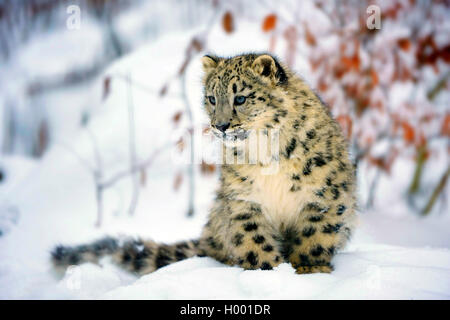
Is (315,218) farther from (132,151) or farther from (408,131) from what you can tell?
(132,151)

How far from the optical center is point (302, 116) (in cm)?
260

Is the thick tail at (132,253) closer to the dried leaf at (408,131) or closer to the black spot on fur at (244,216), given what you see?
the black spot on fur at (244,216)

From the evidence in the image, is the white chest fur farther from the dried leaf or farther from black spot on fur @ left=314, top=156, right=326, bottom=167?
the dried leaf

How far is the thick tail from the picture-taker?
307cm

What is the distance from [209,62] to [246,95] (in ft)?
1.75

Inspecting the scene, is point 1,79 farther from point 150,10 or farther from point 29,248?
point 29,248

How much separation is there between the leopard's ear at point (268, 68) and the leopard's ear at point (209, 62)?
1.35 feet

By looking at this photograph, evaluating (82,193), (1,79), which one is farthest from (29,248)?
(1,79)

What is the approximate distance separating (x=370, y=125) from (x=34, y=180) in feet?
15.1

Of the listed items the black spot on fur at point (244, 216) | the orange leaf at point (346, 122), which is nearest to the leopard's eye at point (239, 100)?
the black spot on fur at point (244, 216)

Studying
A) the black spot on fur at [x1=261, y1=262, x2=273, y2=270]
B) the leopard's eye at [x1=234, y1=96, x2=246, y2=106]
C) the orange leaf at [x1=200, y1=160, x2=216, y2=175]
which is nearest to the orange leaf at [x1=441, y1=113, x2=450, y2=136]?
the orange leaf at [x1=200, y1=160, x2=216, y2=175]

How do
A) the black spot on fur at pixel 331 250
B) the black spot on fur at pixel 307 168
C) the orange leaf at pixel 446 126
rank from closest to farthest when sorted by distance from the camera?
the black spot on fur at pixel 307 168 → the black spot on fur at pixel 331 250 → the orange leaf at pixel 446 126

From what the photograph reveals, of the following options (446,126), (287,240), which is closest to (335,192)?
(287,240)

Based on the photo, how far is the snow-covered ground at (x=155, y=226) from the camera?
212 cm
